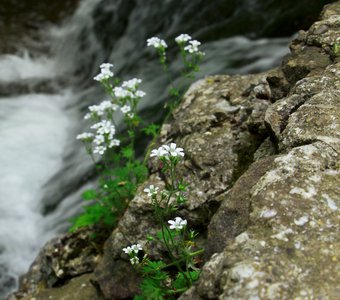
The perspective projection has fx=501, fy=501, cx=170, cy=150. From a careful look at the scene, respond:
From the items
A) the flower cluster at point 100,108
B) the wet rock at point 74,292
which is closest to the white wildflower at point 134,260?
the wet rock at point 74,292

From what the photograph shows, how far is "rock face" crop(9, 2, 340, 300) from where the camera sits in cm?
212

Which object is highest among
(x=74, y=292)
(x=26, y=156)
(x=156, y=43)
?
(x=156, y=43)

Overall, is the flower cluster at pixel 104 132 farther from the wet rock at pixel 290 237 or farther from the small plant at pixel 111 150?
the wet rock at pixel 290 237

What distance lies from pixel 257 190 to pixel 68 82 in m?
7.67

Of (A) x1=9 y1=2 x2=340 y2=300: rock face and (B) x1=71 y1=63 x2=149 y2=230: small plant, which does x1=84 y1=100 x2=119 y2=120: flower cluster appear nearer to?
(B) x1=71 y1=63 x2=149 y2=230: small plant

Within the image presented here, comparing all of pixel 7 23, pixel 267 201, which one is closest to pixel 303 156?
pixel 267 201

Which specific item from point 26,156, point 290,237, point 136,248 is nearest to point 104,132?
point 136,248

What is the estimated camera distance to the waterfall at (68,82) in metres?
6.35

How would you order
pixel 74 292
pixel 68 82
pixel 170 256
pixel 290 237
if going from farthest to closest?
pixel 68 82 → pixel 74 292 → pixel 170 256 → pixel 290 237

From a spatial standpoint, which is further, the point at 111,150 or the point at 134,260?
the point at 111,150

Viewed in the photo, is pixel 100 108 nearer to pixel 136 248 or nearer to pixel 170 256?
pixel 136 248

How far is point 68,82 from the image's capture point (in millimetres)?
9633

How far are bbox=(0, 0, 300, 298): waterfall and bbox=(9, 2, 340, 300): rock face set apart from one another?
Result: 4.65 feet

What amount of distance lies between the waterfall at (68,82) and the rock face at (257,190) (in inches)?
55.8
